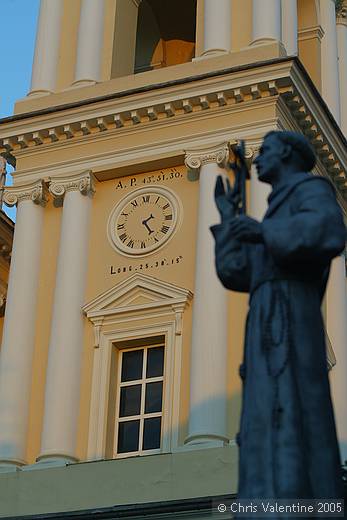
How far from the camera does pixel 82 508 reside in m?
18.3

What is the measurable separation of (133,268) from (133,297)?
0.48 meters

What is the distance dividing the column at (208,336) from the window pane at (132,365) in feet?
4.03

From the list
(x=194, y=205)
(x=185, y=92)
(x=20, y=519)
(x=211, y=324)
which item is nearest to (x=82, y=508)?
(x=20, y=519)

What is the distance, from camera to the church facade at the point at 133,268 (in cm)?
1856

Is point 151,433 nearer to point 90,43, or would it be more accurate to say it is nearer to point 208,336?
point 208,336

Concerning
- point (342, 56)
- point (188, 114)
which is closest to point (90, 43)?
point (188, 114)

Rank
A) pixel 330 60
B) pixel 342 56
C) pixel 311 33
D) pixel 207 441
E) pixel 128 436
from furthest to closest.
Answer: pixel 342 56, pixel 311 33, pixel 330 60, pixel 128 436, pixel 207 441

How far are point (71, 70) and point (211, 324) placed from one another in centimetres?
587

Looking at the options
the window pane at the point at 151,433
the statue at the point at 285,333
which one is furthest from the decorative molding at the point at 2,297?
the statue at the point at 285,333

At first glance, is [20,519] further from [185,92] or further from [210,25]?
[210,25]

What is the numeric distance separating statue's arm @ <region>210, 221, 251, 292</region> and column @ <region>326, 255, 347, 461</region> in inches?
531

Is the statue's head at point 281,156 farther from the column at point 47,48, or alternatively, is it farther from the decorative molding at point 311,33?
the decorative molding at point 311,33

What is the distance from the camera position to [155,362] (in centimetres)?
1983

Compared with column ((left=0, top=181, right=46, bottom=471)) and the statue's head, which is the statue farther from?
column ((left=0, top=181, right=46, bottom=471))
